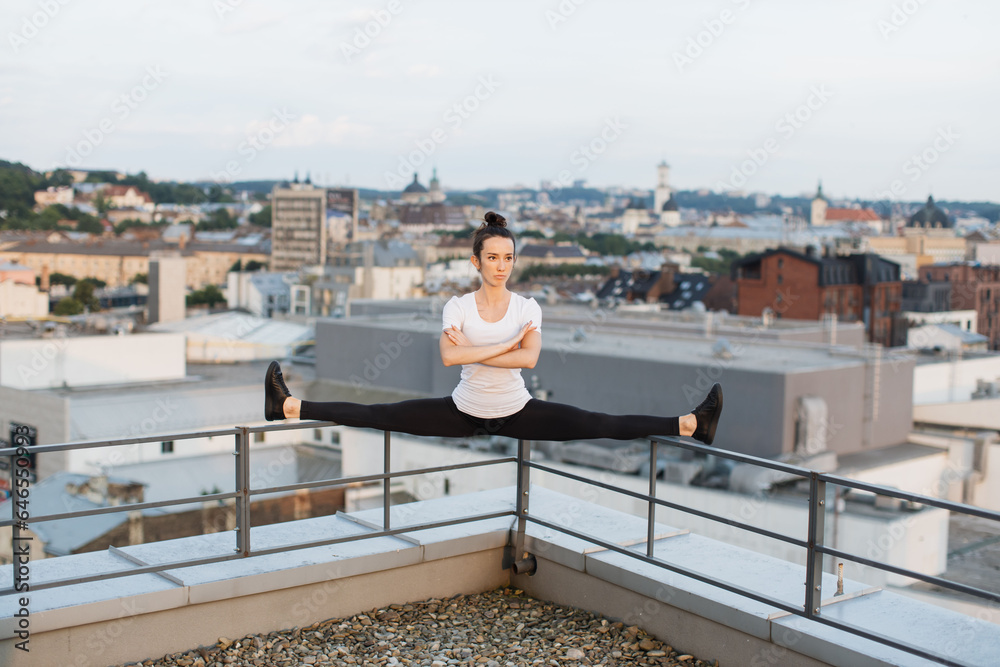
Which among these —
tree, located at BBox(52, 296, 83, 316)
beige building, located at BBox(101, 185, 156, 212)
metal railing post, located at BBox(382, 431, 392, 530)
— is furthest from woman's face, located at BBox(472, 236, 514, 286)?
beige building, located at BBox(101, 185, 156, 212)

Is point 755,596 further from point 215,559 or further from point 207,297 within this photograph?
point 207,297

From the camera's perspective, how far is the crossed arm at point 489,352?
10.8 feet

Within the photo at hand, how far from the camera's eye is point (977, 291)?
191ft

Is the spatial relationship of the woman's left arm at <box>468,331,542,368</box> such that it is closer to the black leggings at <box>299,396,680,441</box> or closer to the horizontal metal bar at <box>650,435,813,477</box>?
the black leggings at <box>299,396,680,441</box>

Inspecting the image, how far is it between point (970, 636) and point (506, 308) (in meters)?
1.80

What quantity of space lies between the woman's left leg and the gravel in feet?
2.62

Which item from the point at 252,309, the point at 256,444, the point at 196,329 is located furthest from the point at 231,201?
the point at 256,444

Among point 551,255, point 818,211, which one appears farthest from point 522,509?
point 818,211

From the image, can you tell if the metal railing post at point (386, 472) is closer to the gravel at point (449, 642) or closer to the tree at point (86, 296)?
the gravel at point (449, 642)

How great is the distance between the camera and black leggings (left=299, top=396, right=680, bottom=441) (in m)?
3.31

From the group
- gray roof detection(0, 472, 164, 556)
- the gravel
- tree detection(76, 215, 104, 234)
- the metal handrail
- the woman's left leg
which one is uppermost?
tree detection(76, 215, 104, 234)

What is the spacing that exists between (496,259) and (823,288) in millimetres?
41112

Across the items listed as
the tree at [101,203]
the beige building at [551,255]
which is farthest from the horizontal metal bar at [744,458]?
the tree at [101,203]

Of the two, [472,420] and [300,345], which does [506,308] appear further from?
[300,345]
